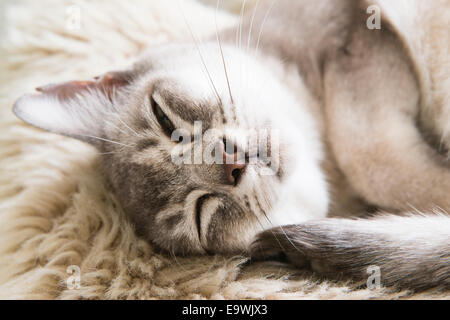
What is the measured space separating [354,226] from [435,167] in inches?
11.0

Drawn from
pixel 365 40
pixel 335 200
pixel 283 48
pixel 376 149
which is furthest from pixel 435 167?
pixel 283 48

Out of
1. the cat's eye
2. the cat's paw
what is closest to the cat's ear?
the cat's eye

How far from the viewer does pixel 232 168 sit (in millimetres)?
773

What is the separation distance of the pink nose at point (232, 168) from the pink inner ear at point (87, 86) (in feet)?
1.44

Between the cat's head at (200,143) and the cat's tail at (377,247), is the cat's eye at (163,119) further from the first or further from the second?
the cat's tail at (377,247)

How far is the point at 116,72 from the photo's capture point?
1054mm

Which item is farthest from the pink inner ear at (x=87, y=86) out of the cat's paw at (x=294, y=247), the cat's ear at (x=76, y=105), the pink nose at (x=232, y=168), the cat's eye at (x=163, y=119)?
the cat's paw at (x=294, y=247)

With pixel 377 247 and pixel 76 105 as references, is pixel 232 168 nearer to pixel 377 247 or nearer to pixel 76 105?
pixel 377 247

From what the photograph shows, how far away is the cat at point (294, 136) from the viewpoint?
2.42ft

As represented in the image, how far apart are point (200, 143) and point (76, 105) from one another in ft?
1.32

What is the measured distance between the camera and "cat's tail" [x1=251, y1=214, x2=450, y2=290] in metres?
0.67

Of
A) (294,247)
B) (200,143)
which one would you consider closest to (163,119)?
(200,143)

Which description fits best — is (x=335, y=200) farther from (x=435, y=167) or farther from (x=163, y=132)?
(x=163, y=132)
